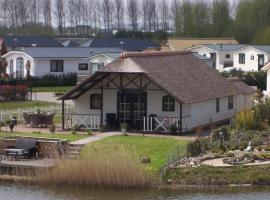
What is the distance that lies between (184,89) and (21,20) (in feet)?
362

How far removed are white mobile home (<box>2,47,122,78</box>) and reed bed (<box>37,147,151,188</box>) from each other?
3847 cm

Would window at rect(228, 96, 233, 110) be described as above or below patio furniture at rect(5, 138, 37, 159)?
above

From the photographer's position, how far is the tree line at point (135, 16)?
118250mm

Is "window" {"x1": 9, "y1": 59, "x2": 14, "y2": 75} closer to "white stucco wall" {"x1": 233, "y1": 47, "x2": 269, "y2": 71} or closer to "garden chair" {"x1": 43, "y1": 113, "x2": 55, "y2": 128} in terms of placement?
"white stucco wall" {"x1": 233, "y1": 47, "x2": 269, "y2": 71}

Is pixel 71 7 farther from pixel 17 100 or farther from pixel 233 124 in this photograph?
pixel 233 124

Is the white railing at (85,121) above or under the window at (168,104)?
under

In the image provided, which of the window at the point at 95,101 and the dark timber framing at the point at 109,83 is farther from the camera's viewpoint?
the window at the point at 95,101

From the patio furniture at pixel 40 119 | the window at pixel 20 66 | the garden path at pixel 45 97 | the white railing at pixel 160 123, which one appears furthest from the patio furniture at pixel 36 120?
the window at pixel 20 66

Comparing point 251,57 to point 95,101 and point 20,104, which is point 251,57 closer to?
point 20,104

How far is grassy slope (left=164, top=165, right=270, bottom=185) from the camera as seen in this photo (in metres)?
31.8

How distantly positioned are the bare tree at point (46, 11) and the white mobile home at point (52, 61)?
77.1 metres

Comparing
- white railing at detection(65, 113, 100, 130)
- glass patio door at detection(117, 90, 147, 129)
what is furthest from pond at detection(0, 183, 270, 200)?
white railing at detection(65, 113, 100, 130)

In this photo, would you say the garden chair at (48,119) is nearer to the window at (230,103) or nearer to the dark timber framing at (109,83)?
the dark timber framing at (109,83)

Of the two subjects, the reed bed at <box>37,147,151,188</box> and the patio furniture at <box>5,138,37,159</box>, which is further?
the patio furniture at <box>5,138,37,159</box>
